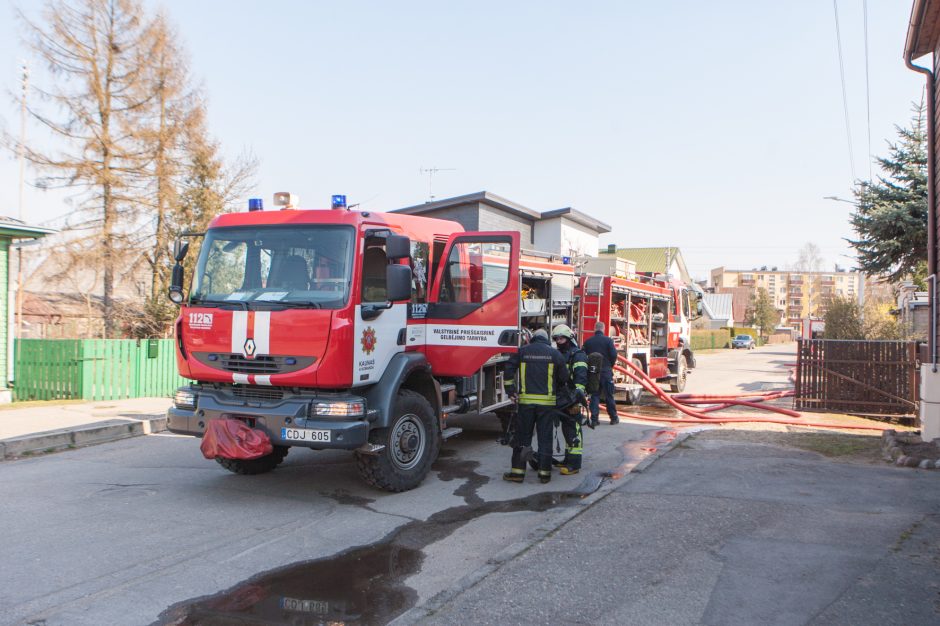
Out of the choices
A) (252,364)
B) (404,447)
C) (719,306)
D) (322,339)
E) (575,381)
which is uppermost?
(719,306)

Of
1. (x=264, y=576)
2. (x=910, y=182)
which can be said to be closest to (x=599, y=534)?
(x=264, y=576)

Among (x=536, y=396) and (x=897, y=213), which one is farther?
(x=897, y=213)

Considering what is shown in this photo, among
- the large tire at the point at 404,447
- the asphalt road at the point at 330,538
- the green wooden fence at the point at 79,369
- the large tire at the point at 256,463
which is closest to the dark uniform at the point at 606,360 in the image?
the asphalt road at the point at 330,538

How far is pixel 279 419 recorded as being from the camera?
6055mm

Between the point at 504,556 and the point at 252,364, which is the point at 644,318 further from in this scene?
the point at 504,556

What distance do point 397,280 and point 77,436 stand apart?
6072 mm

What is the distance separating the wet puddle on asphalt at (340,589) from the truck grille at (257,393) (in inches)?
67.8

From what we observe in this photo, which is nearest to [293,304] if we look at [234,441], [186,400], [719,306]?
[234,441]

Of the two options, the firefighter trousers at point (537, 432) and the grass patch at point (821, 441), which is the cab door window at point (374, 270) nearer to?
the firefighter trousers at point (537, 432)

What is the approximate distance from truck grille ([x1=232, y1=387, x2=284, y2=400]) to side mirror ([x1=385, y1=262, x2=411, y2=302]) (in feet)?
4.52

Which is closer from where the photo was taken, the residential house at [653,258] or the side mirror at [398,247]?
the side mirror at [398,247]

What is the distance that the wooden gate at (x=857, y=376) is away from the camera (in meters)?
12.6

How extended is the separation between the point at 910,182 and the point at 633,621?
17.2 meters

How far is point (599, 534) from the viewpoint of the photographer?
5293mm
